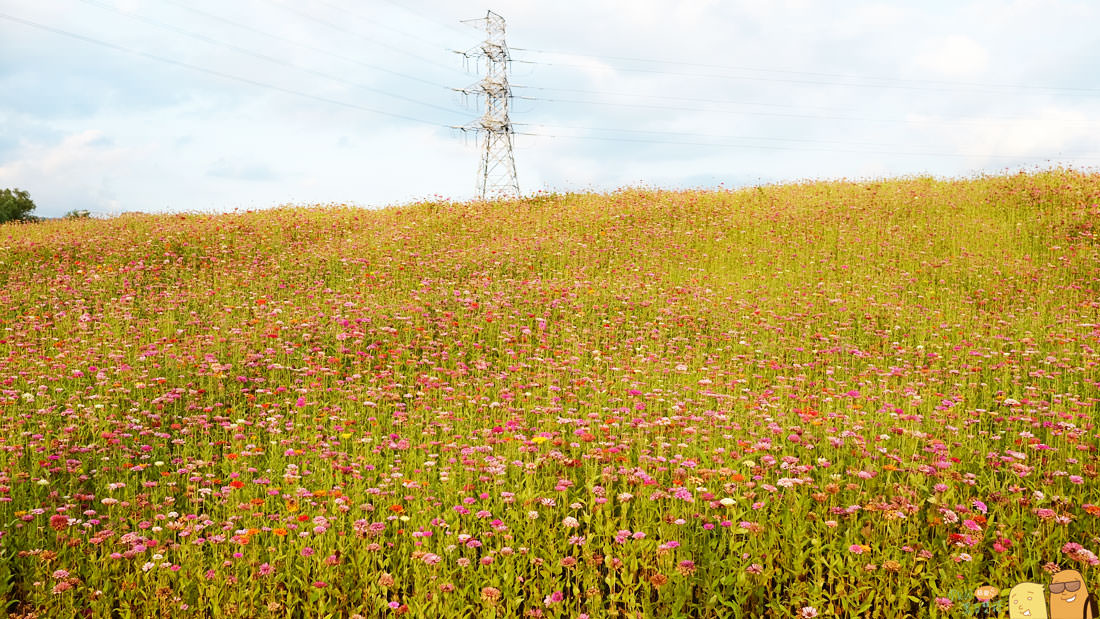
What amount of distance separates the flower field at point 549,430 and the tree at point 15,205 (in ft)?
107

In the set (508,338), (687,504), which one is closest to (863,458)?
(687,504)

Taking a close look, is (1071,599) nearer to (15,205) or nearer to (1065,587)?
(1065,587)

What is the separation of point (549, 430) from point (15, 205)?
159 ft

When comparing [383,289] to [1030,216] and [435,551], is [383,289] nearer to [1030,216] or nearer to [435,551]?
[435,551]

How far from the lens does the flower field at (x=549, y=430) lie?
3.72 m

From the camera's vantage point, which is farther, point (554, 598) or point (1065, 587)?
point (554, 598)

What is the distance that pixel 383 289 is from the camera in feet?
38.8

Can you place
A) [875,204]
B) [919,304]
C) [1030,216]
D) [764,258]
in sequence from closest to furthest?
[919,304], [764,258], [1030,216], [875,204]

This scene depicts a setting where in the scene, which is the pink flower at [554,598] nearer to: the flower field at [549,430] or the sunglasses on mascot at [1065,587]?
the flower field at [549,430]

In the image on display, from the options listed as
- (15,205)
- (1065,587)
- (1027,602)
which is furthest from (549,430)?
(15,205)

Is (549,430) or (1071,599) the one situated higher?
(549,430)

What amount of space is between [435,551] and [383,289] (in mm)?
8297

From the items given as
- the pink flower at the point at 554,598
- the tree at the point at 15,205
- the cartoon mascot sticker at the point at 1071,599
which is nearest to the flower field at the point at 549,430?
the pink flower at the point at 554,598

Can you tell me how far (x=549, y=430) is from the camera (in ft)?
18.5
